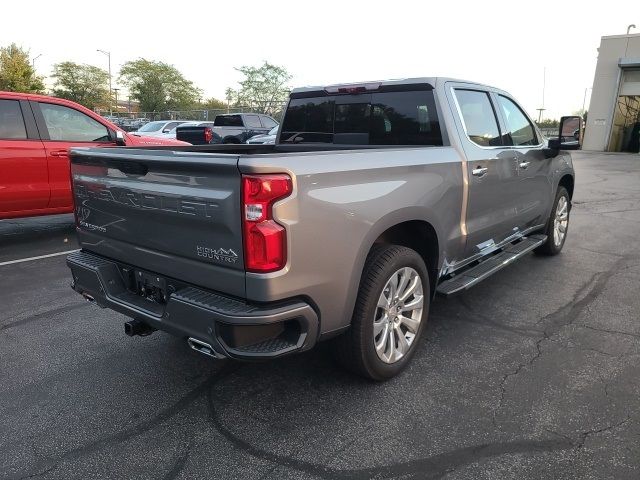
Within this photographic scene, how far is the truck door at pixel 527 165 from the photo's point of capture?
4.66 metres

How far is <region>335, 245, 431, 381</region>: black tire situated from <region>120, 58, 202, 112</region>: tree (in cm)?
7483

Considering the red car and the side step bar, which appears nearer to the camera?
the side step bar

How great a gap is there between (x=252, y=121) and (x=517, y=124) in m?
15.8

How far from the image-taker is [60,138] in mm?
6680

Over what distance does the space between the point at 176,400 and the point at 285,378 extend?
676 mm

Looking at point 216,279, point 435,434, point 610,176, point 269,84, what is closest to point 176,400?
point 216,279

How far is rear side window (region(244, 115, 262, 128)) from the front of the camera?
19427mm

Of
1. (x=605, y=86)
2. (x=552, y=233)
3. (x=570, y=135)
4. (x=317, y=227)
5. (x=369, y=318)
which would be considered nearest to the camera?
(x=317, y=227)

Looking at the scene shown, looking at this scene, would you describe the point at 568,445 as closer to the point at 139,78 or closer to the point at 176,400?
the point at 176,400

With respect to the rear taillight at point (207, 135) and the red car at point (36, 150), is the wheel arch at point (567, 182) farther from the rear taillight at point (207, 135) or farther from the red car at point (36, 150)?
the rear taillight at point (207, 135)

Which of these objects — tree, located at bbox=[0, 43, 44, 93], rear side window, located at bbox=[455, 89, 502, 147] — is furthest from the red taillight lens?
tree, located at bbox=[0, 43, 44, 93]

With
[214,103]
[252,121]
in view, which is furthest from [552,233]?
[214,103]

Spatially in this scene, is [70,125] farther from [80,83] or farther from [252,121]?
[80,83]

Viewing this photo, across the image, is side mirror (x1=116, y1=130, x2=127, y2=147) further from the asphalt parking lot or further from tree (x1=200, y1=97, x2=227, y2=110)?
tree (x1=200, y1=97, x2=227, y2=110)
